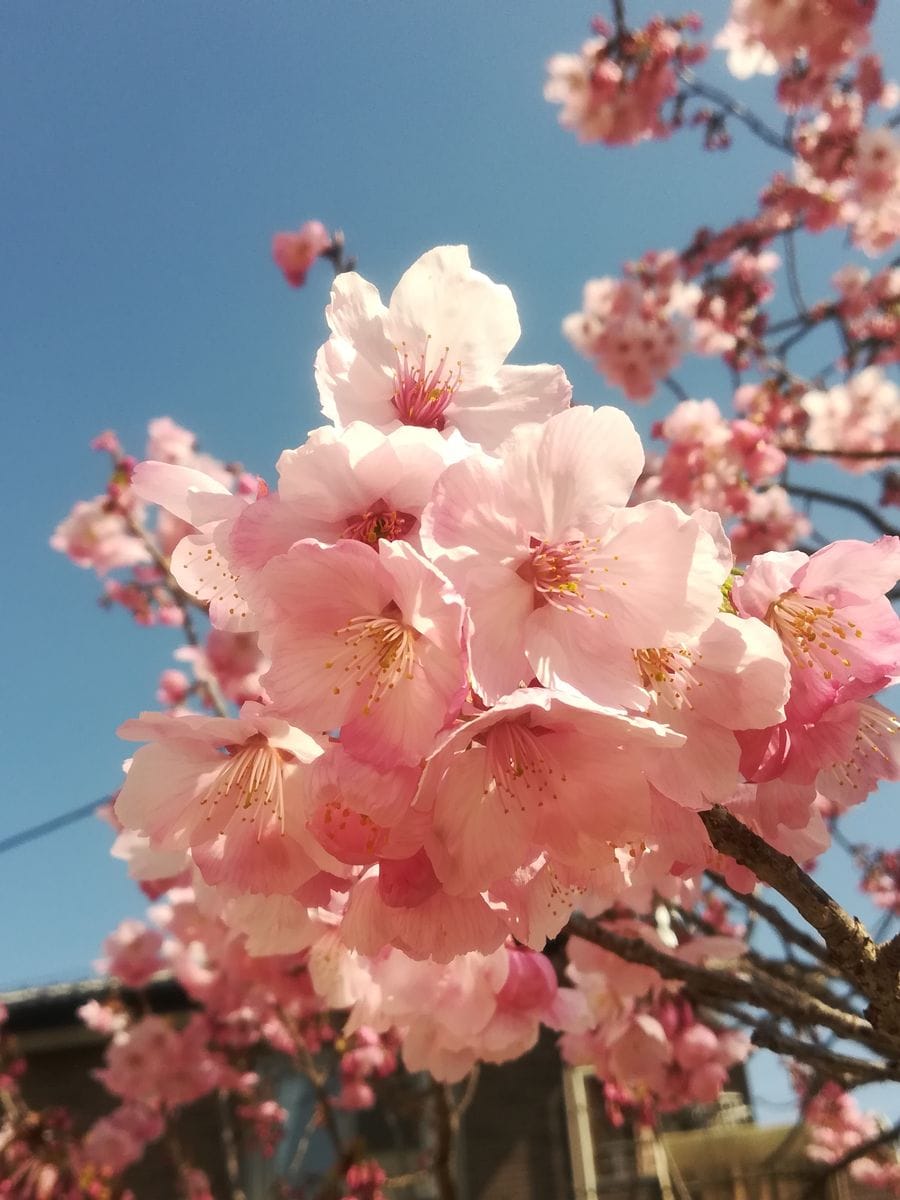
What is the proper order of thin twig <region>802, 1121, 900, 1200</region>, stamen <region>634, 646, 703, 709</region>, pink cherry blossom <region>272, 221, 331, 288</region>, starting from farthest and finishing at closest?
pink cherry blossom <region>272, 221, 331, 288</region>
thin twig <region>802, 1121, 900, 1200</region>
stamen <region>634, 646, 703, 709</region>

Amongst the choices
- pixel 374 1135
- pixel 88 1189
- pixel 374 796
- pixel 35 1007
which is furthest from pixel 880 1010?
pixel 35 1007

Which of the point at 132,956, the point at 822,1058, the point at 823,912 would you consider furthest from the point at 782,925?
the point at 132,956

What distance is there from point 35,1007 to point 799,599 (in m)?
10.1

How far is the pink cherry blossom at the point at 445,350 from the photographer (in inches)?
41.6

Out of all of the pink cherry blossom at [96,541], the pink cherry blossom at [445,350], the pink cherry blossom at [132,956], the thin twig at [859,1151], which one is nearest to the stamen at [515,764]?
the pink cherry blossom at [445,350]

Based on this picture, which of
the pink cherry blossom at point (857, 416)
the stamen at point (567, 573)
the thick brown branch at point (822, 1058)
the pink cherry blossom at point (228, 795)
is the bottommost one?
the thick brown branch at point (822, 1058)

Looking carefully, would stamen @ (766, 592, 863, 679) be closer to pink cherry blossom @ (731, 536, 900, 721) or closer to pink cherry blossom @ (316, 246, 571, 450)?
pink cherry blossom @ (731, 536, 900, 721)

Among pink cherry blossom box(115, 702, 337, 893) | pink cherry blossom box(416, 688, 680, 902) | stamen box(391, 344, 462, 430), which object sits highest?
stamen box(391, 344, 462, 430)

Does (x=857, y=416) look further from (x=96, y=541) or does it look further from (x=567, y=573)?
(x=567, y=573)

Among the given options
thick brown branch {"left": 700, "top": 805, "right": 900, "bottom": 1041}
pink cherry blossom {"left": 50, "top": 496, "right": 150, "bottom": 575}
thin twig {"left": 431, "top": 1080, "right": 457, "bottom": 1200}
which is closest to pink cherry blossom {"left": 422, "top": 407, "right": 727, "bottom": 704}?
thick brown branch {"left": 700, "top": 805, "right": 900, "bottom": 1041}

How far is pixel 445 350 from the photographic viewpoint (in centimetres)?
109

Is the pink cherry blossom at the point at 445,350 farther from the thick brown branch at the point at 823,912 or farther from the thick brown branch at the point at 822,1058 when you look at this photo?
the thick brown branch at the point at 822,1058

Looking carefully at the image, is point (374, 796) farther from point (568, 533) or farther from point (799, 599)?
point (799, 599)

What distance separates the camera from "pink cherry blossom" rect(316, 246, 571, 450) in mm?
1058
